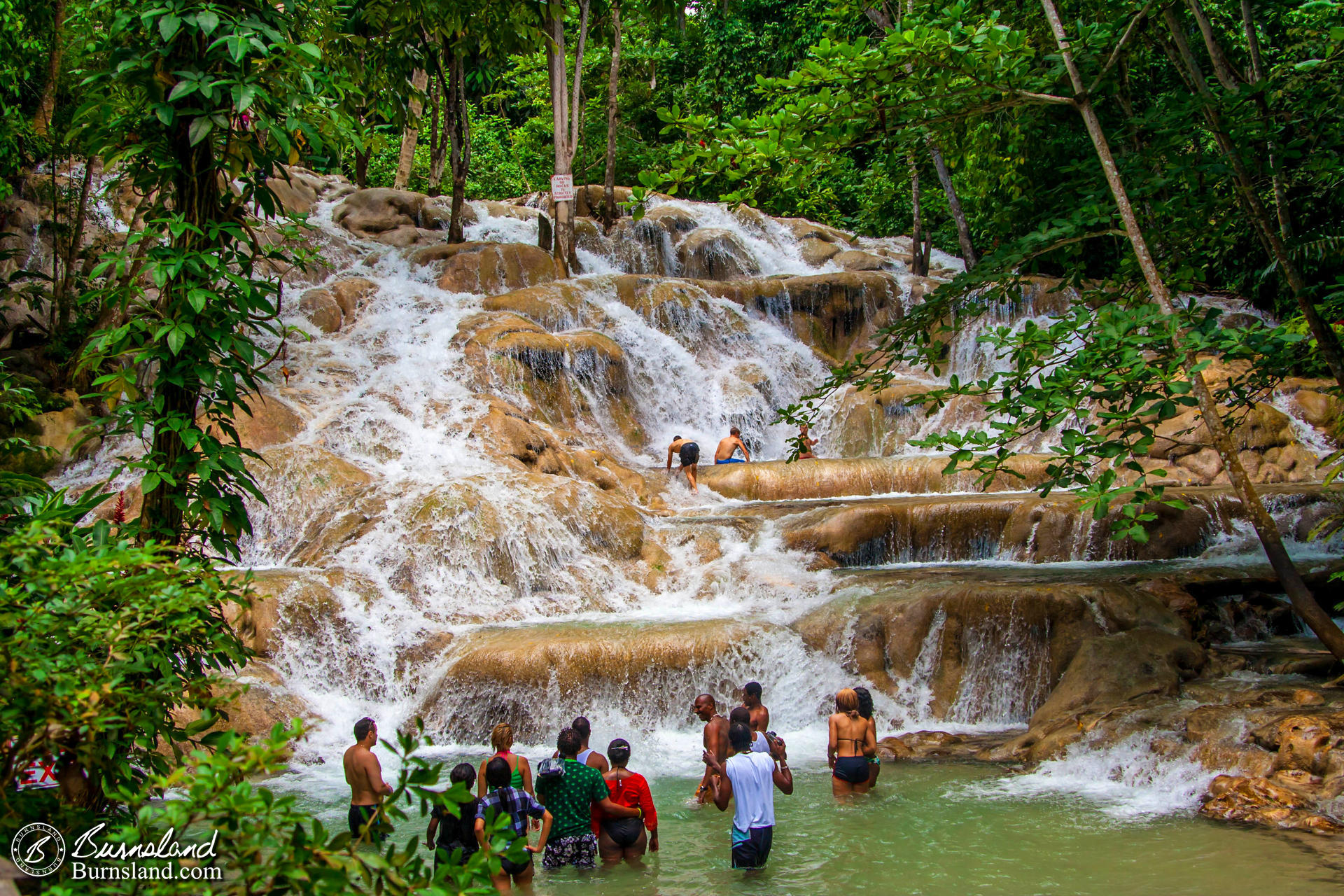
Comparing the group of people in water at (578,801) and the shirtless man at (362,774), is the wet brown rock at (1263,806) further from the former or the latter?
the shirtless man at (362,774)

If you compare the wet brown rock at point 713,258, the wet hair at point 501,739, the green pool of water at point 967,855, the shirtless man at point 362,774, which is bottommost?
the green pool of water at point 967,855

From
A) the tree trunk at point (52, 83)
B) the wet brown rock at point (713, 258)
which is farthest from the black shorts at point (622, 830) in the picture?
the wet brown rock at point (713, 258)

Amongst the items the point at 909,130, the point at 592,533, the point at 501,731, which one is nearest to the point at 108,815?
the point at 501,731

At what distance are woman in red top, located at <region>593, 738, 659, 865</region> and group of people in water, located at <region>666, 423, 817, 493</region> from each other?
24.1ft

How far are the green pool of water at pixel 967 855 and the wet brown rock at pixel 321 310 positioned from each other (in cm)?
→ 1175

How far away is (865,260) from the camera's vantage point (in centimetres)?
2339

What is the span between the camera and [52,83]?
48.6 ft

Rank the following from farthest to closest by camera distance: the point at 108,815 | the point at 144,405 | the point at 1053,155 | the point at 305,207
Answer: the point at 305,207 → the point at 1053,155 → the point at 144,405 → the point at 108,815

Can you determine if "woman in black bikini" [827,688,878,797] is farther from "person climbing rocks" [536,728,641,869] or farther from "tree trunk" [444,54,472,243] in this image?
"tree trunk" [444,54,472,243]

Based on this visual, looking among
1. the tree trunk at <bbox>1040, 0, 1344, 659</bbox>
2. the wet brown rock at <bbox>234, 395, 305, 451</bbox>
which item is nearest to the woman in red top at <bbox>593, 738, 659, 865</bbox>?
the tree trunk at <bbox>1040, 0, 1344, 659</bbox>

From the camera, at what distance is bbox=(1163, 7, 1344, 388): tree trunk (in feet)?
21.1

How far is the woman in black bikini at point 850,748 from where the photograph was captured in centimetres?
677

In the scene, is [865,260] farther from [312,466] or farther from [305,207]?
[312,466]

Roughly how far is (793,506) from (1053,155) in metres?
10.9
